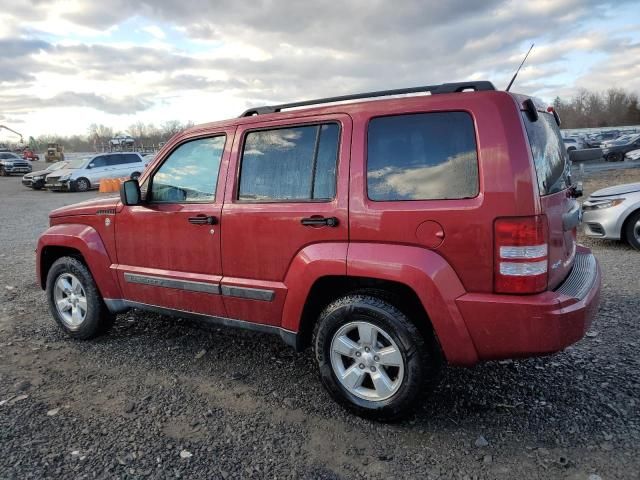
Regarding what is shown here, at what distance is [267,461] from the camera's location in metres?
2.70

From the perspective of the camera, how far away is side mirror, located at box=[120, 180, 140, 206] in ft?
12.5

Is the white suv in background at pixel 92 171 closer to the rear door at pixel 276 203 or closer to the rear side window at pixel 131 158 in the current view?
the rear side window at pixel 131 158

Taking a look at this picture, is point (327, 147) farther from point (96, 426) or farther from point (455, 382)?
point (96, 426)

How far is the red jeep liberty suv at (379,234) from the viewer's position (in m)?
2.59

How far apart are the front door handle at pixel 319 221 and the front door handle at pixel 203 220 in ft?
2.49

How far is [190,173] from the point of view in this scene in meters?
3.83

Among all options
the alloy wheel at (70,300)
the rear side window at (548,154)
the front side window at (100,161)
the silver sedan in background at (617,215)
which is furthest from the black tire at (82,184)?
the rear side window at (548,154)

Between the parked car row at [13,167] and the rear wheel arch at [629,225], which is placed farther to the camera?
the parked car row at [13,167]

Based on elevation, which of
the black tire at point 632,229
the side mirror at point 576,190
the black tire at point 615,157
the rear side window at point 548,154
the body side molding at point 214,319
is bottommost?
the black tire at point 615,157

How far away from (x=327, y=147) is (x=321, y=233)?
57 cm

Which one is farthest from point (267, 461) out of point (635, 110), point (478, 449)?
point (635, 110)

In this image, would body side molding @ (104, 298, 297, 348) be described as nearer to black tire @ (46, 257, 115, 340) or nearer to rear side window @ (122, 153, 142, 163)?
black tire @ (46, 257, 115, 340)

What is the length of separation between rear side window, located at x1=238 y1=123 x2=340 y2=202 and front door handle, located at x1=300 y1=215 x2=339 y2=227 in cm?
15

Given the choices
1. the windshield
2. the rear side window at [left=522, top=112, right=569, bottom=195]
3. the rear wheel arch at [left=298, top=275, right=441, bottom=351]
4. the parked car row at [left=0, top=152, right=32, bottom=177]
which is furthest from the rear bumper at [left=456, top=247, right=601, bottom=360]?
the parked car row at [left=0, top=152, right=32, bottom=177]
